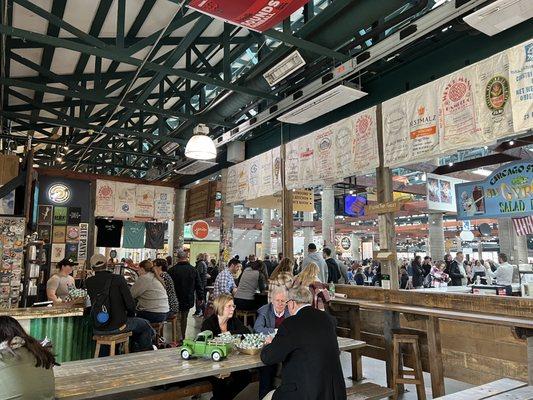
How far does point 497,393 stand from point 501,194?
173 inches

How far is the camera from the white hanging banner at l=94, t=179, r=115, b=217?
34.7 feet

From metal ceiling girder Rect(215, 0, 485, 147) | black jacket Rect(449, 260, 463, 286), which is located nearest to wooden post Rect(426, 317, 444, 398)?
metal ceiling girder Rect(215, 0, 485, 147)

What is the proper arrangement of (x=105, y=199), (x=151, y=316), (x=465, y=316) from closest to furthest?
(x=465, y=316)
(x=151, y=316)
(x=105, y=199)

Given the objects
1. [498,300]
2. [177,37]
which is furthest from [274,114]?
[498,300]

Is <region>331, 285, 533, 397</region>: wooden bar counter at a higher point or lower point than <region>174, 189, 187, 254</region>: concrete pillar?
lower

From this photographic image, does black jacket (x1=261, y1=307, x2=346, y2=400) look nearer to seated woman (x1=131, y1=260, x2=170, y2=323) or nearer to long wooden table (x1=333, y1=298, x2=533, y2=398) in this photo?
long wooden table (x1=333, y1=298, x2=533, y2=398)

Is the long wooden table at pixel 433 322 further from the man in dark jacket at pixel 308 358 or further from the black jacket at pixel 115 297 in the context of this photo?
the black jacket at pixel 115 297

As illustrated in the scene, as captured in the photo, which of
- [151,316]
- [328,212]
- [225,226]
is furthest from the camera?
[328,212]

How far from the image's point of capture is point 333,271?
327 inches

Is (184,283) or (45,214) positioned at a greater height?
(45,214)

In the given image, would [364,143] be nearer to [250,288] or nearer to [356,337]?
[356,337]

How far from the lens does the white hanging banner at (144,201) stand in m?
11.1

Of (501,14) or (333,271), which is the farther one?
(333,271)

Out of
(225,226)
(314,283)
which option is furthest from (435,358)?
(225,226)
